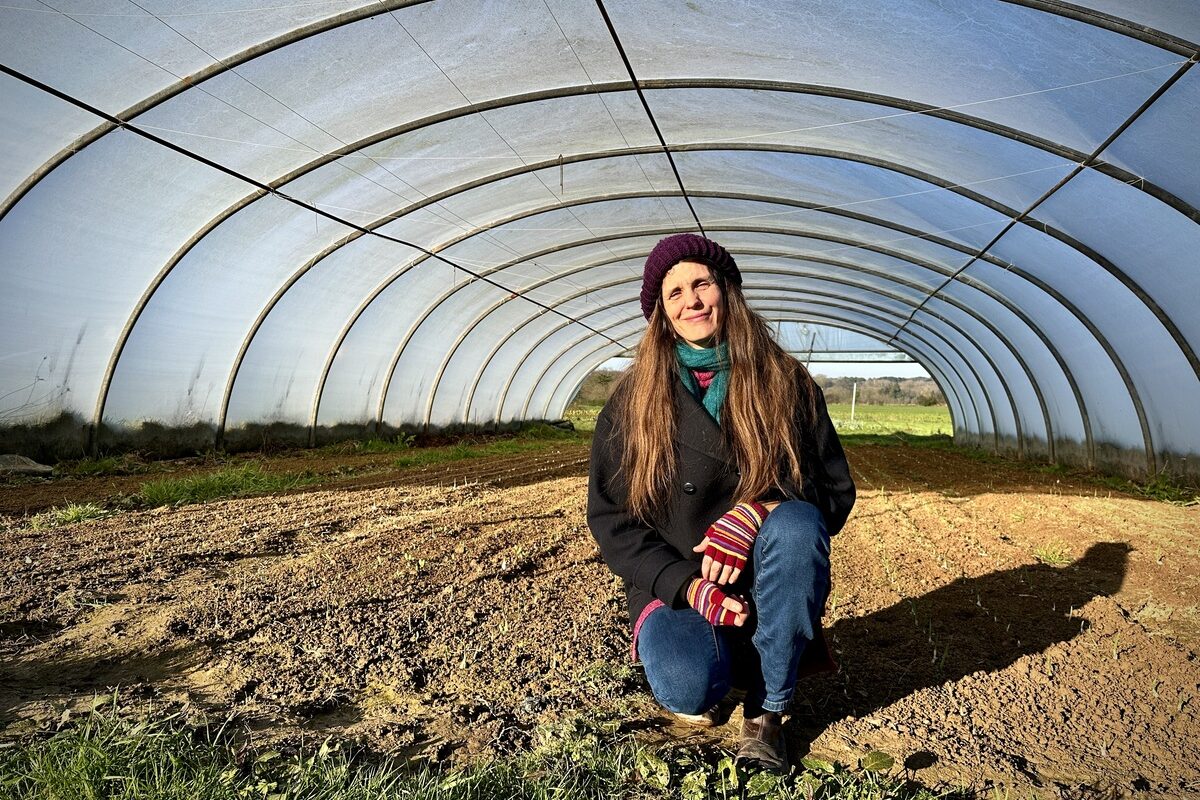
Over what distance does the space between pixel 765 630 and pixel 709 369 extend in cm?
81

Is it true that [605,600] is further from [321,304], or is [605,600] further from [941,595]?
[321,304]

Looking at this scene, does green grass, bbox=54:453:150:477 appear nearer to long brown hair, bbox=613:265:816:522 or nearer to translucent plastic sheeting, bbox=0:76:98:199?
translucent plastic sheeting, bbox=0:76:98:199

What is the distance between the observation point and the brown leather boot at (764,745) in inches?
88.4

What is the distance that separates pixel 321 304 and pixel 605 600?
8399mm

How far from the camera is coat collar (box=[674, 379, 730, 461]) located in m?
2.51

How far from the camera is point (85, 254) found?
25.1 ft

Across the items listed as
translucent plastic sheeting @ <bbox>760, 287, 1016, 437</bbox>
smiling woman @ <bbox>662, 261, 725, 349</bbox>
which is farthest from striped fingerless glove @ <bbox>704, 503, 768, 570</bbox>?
translucent plastic sheeting @ <bbox>760, 287, 1016, 437</bbox>

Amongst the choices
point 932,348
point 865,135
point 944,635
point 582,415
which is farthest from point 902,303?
point 582,415

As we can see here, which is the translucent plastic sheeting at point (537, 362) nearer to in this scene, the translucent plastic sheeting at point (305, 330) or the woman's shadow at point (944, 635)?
the translucent plastic sheeting at point (305, 330)

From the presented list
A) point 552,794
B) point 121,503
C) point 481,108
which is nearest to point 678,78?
point 481,108

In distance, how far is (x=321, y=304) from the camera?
11.2m

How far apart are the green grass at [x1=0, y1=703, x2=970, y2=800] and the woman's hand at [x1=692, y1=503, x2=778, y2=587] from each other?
1.61 feet

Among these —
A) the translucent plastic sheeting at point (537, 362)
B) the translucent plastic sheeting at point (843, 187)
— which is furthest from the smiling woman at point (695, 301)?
the translucent plastic sheeting at point (537, 362)

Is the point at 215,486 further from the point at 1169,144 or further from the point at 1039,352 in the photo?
the point at 1039,352
